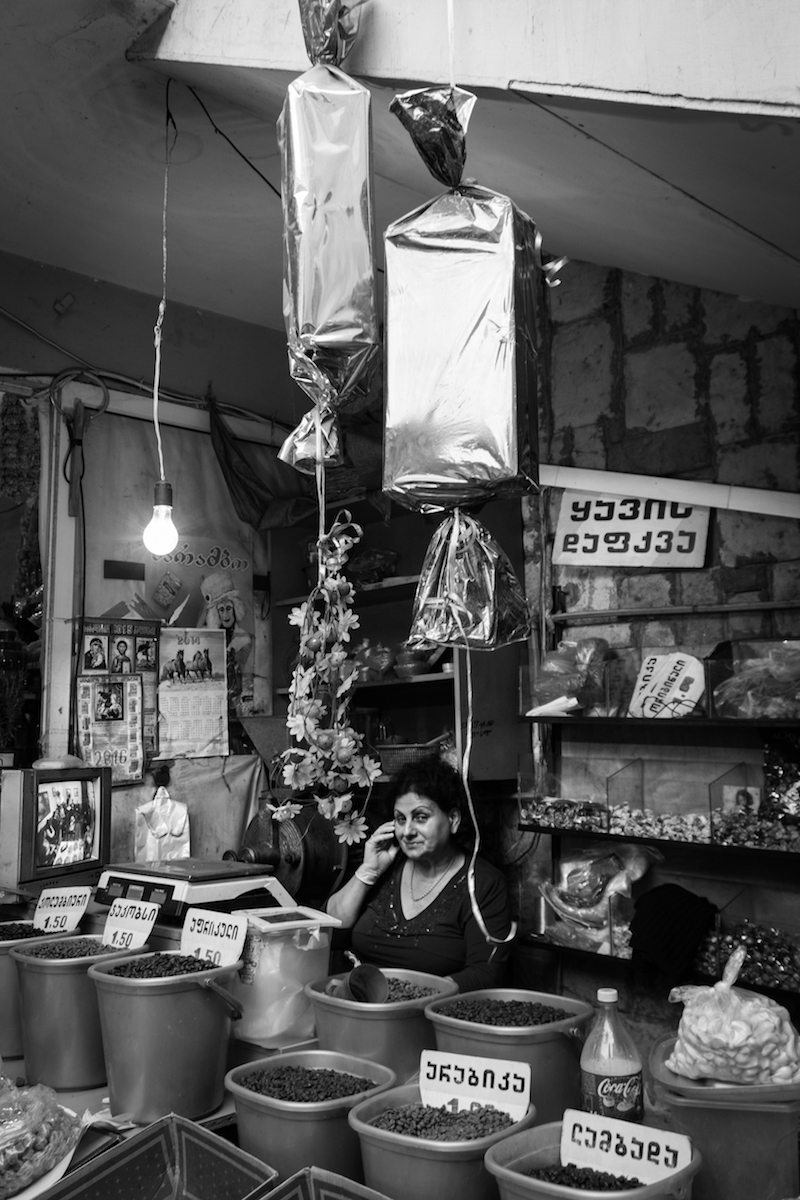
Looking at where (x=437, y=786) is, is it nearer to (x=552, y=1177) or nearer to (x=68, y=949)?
(x=68, y=949)

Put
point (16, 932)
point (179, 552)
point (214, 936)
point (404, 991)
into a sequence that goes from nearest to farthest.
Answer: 1. point (404, 991)
2. point (214, 936)
3. point (16, 932)
4. point (179, 552)

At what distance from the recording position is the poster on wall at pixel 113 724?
3646 millimetres

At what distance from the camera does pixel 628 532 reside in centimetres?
334

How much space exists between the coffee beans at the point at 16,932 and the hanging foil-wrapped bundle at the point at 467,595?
4.11ft

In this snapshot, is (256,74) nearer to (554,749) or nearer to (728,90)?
(728,90)

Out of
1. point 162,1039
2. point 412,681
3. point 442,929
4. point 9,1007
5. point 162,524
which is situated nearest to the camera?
point 162,1039

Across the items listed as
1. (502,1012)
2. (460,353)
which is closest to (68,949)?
(502,1012)

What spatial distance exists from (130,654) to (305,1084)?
260 centimetres

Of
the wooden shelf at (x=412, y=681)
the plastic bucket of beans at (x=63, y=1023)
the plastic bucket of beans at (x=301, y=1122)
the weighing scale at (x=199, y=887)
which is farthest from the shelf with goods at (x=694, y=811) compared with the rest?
the plastic bucket of beans at (x=63, y=1023)

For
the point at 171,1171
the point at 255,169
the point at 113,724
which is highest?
the point at 255,169

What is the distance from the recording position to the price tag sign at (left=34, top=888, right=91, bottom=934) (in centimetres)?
224

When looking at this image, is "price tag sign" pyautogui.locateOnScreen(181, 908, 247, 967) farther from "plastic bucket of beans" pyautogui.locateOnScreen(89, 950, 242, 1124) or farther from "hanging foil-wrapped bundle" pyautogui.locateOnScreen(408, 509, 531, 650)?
"hanging foil-wrapped bundle" pyautogui.locateOnScreen(408, 509, 531, 650)

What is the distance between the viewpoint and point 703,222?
2.19m

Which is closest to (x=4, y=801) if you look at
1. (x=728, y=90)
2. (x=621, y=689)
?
(x=621, y=689)
